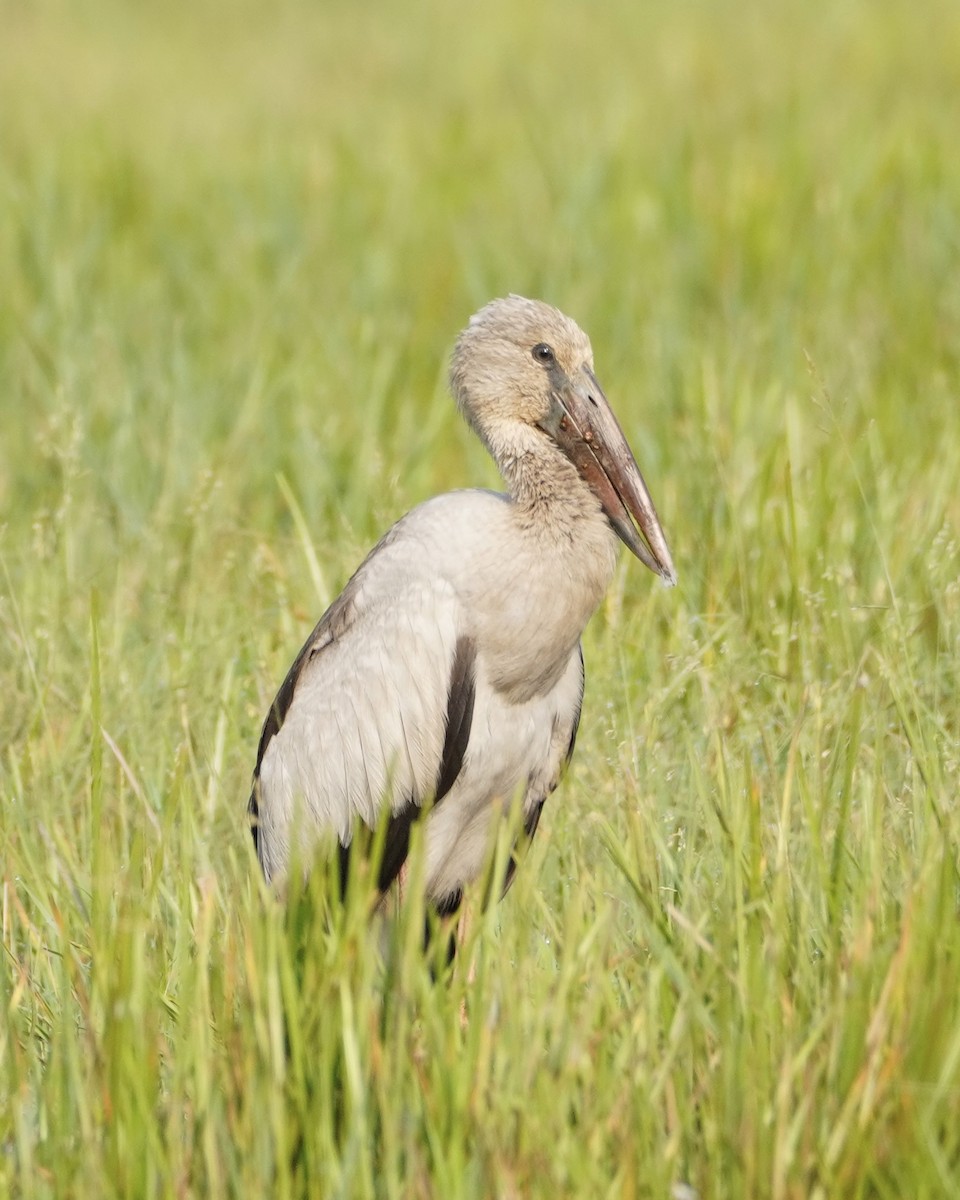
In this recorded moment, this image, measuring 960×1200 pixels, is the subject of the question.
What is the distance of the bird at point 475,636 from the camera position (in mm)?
2711

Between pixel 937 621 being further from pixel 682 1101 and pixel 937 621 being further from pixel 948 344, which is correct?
pixel 948 344

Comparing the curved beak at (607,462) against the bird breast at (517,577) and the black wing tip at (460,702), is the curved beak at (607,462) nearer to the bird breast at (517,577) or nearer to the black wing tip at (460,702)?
the bird breast at (517,577)

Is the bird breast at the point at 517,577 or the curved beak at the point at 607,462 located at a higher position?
the curved beak at the point at 607,462

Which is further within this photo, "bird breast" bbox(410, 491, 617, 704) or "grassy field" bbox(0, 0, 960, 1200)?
"bird breast" bbox(410, 491, 617, 704)

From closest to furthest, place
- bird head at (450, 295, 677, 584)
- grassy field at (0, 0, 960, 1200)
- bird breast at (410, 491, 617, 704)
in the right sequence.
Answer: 1. grassy field at (0, 0, 960, 1200)
2. bird breast at (410, 491, 617, 704)
3. bird head at (450, 295, 677, 584)

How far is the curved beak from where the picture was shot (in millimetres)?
2783

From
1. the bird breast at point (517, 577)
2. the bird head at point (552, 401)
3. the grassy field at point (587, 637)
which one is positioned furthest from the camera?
the bird head at point (552, 401)

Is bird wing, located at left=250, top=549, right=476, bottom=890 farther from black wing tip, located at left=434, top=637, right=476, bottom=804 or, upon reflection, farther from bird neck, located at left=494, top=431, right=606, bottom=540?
bird neck, located at left=494, top=431, right=606, bottom=540

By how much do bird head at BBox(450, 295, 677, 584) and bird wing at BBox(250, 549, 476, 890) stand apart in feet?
1.02

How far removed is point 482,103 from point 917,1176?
747 centimetres

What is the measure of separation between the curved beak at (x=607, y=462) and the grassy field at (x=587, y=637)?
0.97 ft

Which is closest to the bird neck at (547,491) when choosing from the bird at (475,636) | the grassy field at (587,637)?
the bird at (475,636)

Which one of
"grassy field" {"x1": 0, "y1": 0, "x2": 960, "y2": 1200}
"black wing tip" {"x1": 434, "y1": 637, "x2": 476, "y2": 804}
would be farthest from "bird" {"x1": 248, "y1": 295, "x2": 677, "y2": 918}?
"grassy field" {"x1": 0, "y1": 0, "x2": 960, "y2": 1200}

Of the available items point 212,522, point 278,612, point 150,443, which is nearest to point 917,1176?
point 278,612
